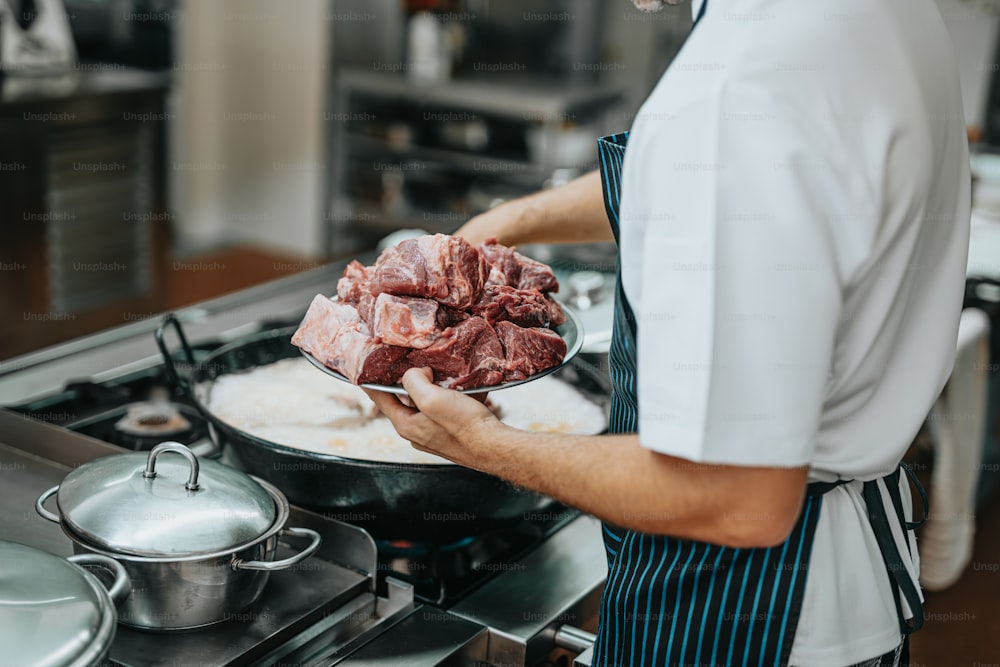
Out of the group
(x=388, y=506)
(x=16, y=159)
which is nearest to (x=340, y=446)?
(x=388, y=506)

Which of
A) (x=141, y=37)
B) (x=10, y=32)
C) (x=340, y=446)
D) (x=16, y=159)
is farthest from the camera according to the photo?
(x=141, y=37)

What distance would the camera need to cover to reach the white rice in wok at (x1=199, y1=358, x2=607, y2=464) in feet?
4.94

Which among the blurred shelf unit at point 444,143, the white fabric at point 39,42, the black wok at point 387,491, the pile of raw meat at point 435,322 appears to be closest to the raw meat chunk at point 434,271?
the pile of raw meat at point 435,322

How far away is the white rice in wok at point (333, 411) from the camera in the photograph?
151 centimetres

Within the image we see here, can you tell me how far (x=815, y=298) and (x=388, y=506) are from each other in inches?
27.0

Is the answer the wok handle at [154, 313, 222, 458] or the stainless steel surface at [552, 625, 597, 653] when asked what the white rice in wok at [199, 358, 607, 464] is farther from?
the stainless steel surface at [552, 625, 597, 653]

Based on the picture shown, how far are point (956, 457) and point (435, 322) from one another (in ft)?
6.94

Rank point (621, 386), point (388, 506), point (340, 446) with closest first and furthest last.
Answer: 1. point (621, 386)
2. point (388, 506)
3. point (340, 446)

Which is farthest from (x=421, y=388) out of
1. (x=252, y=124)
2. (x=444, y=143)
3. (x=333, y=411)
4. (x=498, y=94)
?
(x=252, y=124)

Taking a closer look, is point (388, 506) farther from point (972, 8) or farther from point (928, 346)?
point (972, 8)

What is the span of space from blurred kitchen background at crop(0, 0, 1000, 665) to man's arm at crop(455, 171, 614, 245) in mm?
2008

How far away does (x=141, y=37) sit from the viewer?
4.85 meters

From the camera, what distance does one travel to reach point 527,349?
4.20 feet

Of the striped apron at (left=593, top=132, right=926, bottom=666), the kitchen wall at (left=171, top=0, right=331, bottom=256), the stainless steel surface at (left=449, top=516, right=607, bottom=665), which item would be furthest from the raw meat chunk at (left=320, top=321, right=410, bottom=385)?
the kitchen wall at (left=171, top=0, right=331, bottom=256)
